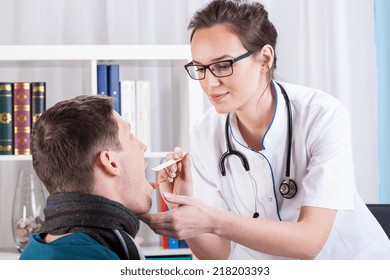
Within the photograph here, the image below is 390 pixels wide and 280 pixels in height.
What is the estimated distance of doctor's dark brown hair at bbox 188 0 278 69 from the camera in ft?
3.80

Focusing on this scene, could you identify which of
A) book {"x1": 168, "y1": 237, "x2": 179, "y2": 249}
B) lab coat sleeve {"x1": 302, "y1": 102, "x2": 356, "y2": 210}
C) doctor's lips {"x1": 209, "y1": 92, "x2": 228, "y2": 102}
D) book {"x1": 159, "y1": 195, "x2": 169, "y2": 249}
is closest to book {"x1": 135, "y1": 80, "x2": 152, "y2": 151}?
book {"x1": 159, "y1": 195, "x2": 169, "y2": 249}

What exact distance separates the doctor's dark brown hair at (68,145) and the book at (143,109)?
0.79m

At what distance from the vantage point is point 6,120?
1714 millimetres

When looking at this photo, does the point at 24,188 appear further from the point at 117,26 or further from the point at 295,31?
the point at 295,31

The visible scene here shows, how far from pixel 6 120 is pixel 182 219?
867 millimetres

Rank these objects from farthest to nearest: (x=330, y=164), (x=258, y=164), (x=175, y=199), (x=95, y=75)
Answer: (x=95, y=75) → (x=258, y=164) → (x=330, y=164) → (x=175, y=199)

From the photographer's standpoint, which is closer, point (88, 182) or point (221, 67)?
point (88, 182)

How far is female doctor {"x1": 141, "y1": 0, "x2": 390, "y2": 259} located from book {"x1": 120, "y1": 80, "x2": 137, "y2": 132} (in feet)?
1.45

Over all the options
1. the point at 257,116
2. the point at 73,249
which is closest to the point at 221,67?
the point at 257,116

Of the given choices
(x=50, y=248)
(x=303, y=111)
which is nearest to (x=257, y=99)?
(x=303, y=111)

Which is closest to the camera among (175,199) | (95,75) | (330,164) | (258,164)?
(175,199)

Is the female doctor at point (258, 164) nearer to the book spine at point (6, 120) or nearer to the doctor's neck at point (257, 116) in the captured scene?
the doctor's neck at point (257, 116)

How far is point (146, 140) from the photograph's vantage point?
1.77m

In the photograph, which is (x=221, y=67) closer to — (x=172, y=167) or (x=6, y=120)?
(x=172, y=167)
